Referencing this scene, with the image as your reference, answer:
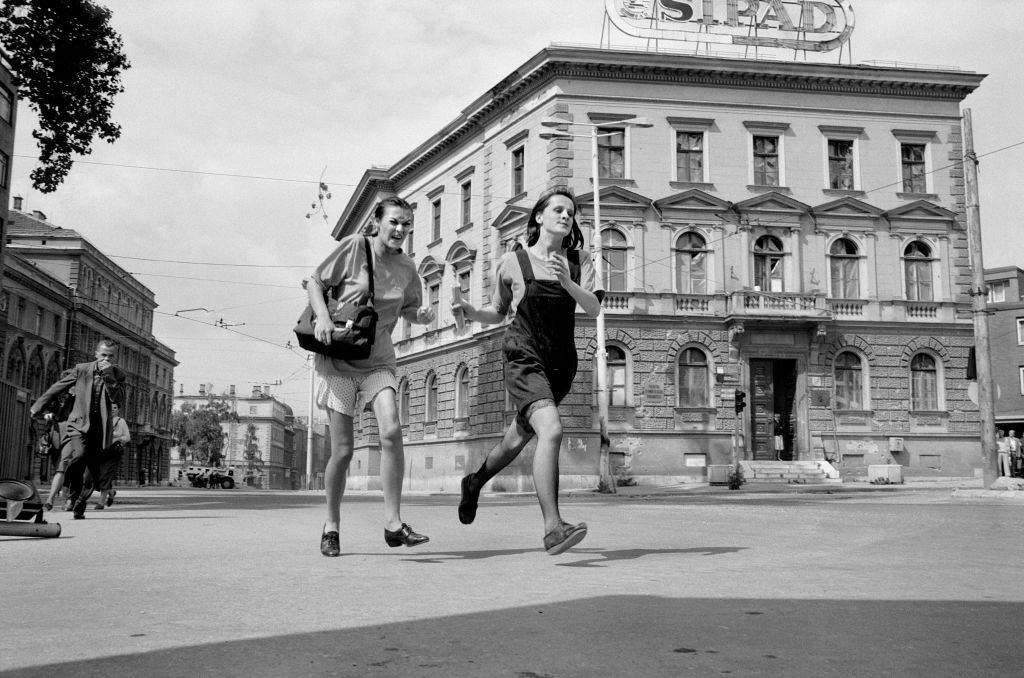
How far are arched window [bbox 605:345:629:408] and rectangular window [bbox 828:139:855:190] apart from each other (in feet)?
30.0

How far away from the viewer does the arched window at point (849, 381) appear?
3080 centimetres

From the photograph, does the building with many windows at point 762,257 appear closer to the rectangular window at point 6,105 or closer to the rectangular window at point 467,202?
the rectangular window at point 467,202

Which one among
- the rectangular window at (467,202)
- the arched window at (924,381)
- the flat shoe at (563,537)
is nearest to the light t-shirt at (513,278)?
the flat shoe at (563,537)

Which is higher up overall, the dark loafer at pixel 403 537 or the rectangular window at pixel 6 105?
the rectangular window at pixel 6 105

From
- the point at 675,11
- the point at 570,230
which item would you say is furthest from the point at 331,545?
the point at 675,11

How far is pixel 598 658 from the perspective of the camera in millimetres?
2605

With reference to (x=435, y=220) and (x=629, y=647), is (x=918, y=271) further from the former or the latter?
(x=629, y=647)

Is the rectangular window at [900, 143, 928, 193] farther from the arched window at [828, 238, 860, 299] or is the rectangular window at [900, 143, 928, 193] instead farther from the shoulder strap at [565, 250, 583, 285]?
the shoulder strap at [565, 250, 583, 285]

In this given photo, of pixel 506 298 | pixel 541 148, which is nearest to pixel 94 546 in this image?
pixel 506 298

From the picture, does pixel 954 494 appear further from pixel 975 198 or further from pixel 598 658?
pixel 598 658

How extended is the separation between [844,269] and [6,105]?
1047 inches

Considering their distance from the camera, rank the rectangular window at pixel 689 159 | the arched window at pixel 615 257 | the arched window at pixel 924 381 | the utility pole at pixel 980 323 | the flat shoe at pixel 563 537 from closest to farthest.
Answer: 1. the flat shoe at pixel 563 537
2. the utility pole at pixel 980 323
3. the arched window at pixel 615 257
4. the arched window at pixel 924 381
5. the rectangular window at pixel 689 159

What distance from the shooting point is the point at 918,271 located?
31.8 metres

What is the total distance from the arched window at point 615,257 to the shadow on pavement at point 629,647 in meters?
27.2
